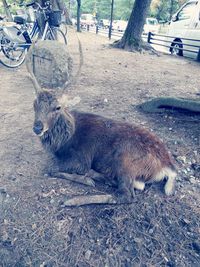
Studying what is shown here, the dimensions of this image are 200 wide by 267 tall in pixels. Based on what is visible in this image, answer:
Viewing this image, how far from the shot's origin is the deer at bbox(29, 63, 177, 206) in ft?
9.82

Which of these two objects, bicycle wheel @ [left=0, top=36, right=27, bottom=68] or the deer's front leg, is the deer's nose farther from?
bicycle wheel @ [left=0, top=36, right=27, bottom=68]

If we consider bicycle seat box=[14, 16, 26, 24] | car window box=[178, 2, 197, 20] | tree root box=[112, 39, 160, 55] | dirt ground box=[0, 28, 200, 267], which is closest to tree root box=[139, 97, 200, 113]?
dirt ground box=[0, 28, 200, 267]

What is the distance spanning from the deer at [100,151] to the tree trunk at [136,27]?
26.8ft

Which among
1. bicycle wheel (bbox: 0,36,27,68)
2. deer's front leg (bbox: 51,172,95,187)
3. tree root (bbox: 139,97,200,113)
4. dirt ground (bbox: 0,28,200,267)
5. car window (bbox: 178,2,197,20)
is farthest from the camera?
car window (bbox: 178,2,197,20)

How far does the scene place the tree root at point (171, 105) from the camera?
14.2ft

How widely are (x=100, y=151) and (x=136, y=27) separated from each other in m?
8.61

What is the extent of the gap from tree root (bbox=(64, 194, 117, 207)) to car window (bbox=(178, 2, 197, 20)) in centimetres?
1060

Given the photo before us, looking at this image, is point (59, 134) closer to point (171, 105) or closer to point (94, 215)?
point (94, 215)

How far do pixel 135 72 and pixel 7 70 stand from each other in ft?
12.1

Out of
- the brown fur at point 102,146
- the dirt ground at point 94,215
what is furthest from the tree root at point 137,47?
the brown fur at point 102,146

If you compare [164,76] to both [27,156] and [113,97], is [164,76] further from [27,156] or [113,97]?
[27,156]

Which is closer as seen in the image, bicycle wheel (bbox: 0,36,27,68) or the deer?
the deer

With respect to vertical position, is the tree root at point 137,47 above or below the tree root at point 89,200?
below

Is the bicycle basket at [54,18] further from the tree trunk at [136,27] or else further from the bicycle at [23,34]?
the tree trunk at [136,27]
